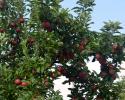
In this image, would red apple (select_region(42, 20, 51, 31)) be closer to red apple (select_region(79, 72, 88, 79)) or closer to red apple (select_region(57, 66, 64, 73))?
red apple (select_region(57, 66, 64, 73))

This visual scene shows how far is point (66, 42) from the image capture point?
12812mm

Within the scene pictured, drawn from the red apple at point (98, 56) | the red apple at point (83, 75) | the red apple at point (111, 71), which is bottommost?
the red apple at point (83, 75)

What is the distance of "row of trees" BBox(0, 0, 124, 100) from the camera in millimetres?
12094

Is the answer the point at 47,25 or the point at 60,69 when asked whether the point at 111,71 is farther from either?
the point at 47,25

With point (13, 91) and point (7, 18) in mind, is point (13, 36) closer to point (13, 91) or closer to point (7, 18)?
point (7, 18)

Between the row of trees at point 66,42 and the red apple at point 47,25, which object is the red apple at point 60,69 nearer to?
the row of trees at point 66,42

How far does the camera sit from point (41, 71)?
10945mm

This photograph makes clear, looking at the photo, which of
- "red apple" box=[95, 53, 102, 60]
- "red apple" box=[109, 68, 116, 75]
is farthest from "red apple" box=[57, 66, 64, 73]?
"red apple" box=[109, 68, 116, 75]

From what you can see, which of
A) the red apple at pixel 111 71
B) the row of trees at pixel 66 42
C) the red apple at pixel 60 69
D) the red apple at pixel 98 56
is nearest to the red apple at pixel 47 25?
the row of trees at pixel 66 42

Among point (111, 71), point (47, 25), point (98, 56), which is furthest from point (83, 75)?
point (47, 25)

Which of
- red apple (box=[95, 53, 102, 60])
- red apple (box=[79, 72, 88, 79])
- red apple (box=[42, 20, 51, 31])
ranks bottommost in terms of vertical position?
red apple (box=[79, 72, 88, 79])

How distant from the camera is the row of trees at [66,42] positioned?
12094 mm

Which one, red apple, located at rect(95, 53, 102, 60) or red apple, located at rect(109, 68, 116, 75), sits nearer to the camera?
red apple, located at rect(95, 53, 102, 60)

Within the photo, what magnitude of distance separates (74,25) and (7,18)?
202cm
